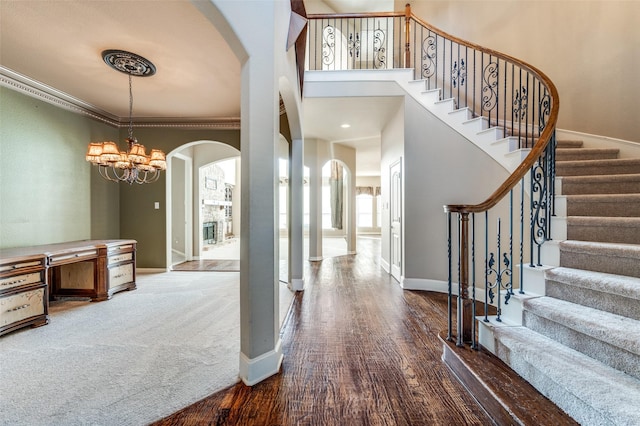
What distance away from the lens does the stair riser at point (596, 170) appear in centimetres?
286

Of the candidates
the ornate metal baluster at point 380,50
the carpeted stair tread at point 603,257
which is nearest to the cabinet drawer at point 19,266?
the carpeted stair tread at point 603,257

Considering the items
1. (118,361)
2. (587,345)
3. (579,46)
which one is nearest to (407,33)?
(579,46)

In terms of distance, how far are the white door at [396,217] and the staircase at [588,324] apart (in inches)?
86.3

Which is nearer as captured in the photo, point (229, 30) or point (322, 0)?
point (229, 30)

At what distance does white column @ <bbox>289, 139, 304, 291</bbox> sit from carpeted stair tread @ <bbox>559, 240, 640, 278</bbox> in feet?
9.20

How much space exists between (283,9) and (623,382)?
10.6 feet

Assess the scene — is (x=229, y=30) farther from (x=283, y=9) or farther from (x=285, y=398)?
(x=285, y=398)

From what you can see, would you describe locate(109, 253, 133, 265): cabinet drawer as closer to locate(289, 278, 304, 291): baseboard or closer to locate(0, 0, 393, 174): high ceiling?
locate(0, 0, 393, 174): high ceiling

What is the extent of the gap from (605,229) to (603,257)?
0.39 metres

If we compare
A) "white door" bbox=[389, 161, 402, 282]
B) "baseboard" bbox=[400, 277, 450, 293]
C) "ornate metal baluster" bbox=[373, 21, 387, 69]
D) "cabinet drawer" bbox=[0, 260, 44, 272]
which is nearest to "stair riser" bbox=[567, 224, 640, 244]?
"baseboard" bbox=[400, 277, 450, 293]

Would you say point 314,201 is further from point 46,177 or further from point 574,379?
point 574,379

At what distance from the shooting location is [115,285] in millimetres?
3824

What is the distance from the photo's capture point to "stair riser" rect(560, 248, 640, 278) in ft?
5.68

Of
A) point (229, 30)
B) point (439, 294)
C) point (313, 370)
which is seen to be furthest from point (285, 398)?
point (439, 294)
